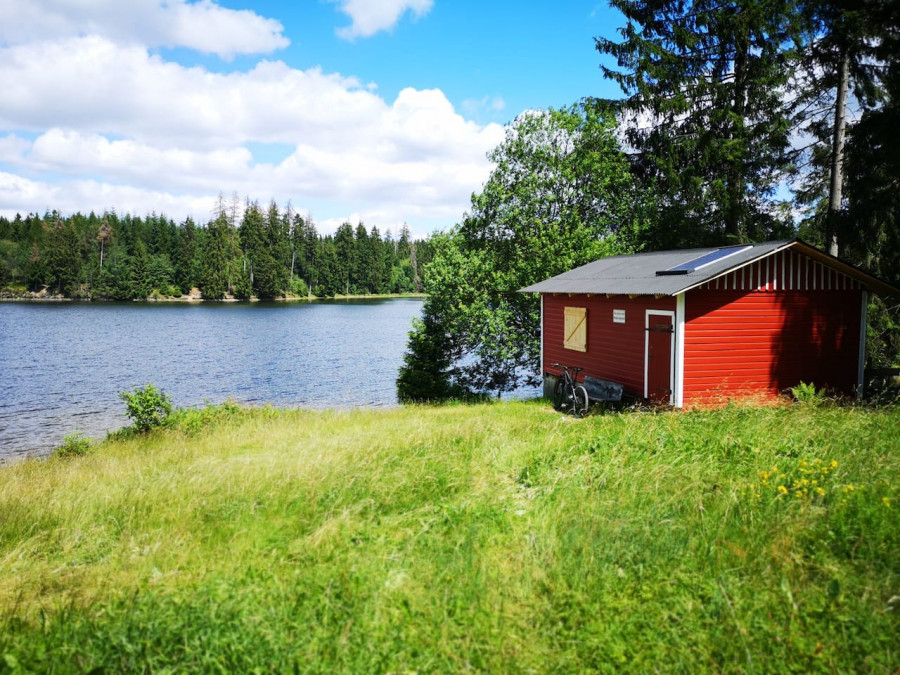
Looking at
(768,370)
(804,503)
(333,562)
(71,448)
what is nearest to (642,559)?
(804,503)

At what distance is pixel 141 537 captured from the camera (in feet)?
19.3

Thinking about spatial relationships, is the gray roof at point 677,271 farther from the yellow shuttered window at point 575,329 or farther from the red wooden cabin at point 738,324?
the yellow shuttered window at point 575,329

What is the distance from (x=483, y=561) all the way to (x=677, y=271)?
11.2 m

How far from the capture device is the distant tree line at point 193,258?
294 feet

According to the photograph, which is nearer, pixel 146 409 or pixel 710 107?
pixel 146 409

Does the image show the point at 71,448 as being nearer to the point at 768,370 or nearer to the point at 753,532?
the point at 753,532

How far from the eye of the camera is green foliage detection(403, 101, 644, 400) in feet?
78.8

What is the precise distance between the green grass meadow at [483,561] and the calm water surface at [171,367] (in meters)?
12.5

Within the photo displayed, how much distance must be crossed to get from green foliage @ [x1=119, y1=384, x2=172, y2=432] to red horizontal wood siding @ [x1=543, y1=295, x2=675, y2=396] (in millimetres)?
11977

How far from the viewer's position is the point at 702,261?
47.9 ft

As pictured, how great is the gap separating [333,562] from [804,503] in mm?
4232

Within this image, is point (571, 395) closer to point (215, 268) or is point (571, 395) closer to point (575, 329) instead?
point (575, 329)

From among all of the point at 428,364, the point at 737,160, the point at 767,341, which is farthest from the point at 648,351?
the point at 428,364

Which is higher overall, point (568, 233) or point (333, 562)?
point (568, 233)
